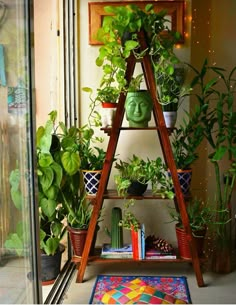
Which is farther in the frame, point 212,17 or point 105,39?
point 212,17

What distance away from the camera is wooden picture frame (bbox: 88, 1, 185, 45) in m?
2.20

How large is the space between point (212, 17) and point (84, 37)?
90 cm

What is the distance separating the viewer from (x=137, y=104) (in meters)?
1.96

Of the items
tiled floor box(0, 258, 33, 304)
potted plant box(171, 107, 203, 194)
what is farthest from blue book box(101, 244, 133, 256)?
tiled floor box(0, 258, 33, 304)

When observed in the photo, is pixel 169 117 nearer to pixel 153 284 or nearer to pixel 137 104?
pixel 137 104

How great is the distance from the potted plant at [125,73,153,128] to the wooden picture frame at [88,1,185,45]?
51 centimetres

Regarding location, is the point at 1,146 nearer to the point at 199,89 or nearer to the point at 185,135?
the point at 185,135

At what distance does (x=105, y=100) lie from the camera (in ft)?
6.72

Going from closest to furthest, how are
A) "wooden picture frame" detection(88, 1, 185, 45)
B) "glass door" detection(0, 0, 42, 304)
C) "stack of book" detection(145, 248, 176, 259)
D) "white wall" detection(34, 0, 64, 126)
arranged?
"glass door" detection(0, 0, 42, 304)
"stack of book" detection(145, 248, 176, 259)
"wooden picture frame" detection(88, 1, 185, 45)
"white wall" detection(34, 0, 64, 126)

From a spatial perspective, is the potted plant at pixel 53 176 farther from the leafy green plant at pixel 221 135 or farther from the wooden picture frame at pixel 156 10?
the leafy green plant at pixel 221 135

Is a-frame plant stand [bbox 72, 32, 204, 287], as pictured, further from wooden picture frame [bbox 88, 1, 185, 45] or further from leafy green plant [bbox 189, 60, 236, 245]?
wooden picture frame [bbox 88, 1, 185, 45]

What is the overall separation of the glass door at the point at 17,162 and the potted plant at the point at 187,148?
0.90 meters

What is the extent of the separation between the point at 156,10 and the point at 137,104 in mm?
682

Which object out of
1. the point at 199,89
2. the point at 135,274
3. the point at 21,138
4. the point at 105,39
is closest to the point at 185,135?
the point at 199,89
